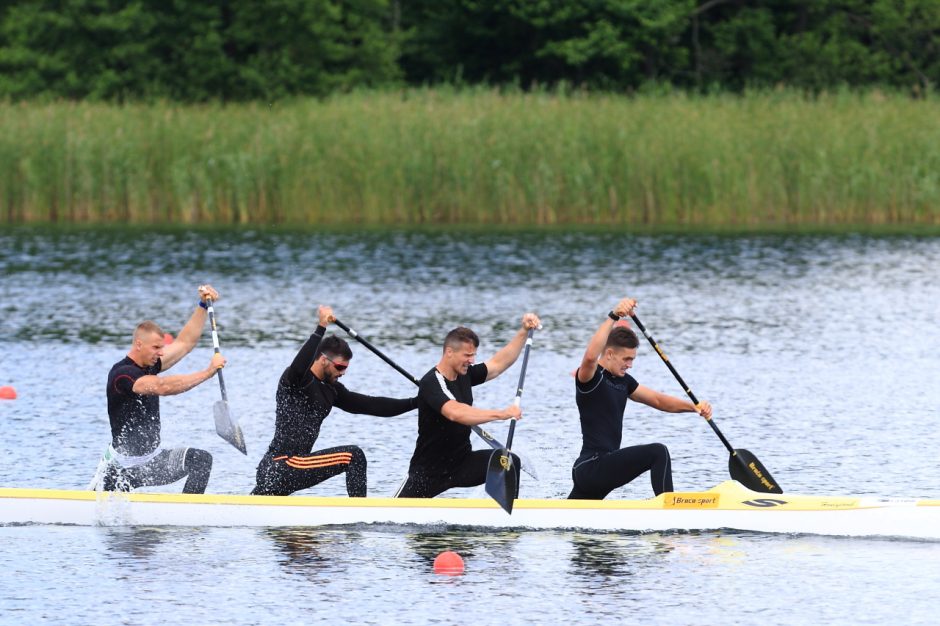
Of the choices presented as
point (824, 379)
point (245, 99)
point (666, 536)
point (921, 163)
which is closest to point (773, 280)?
point (921, 163)

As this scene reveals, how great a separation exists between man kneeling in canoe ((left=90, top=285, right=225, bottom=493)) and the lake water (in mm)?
442

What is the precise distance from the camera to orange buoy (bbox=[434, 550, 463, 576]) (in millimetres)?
11164

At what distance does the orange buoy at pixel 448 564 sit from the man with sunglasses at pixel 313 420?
5.16 feet

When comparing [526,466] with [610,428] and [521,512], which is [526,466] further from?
[610,428]

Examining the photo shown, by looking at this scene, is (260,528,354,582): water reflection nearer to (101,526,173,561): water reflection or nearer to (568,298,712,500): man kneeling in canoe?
(101,526,173,561): water reflection

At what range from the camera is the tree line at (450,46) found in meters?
49.2

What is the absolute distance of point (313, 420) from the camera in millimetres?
12516

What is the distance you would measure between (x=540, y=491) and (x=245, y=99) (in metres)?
36.2

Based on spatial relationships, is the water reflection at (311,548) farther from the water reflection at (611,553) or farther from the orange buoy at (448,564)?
the water reflection at (611,553)

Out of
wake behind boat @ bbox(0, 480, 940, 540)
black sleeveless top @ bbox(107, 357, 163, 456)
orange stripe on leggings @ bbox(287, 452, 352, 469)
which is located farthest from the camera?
orange stripe on leggings @ bbox(287, 452, 352, 469)

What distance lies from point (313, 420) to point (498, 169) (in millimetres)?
20231

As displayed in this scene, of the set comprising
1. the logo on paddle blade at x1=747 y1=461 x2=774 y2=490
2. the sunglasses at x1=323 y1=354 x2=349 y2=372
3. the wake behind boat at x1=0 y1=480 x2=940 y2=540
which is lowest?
the wake behind boat at x1=0 y1=480 x2=940 y2=540

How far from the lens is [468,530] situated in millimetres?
12352

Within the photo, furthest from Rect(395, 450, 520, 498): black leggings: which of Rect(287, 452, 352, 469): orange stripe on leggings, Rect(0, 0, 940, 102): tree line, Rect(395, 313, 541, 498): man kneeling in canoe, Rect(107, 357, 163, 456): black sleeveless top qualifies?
Rect(0, 0, 940, 102): tree line
